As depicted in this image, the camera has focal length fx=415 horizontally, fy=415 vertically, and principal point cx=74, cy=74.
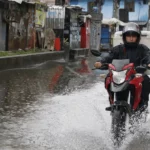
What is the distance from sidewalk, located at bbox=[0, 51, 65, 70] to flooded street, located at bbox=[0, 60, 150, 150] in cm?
315

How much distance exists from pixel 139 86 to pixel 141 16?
46.9 meters

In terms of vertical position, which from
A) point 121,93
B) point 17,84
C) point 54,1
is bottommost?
point 17,84

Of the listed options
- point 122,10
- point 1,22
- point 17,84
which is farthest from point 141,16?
point 17,84

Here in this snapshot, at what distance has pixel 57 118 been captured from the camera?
23.8 ft

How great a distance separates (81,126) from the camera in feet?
21.8

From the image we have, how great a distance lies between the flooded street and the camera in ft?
18.2

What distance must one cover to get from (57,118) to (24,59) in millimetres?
10507

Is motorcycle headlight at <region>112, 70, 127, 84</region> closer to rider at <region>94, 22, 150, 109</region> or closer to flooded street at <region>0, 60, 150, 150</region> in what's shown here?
rider at <region>94, 22, 150, 109</region>

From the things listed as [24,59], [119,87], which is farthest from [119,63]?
[24,59]

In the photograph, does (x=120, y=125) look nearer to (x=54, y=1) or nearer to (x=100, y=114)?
(x=100, y=114)

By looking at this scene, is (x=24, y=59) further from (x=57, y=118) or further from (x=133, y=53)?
(x=133, y=53)

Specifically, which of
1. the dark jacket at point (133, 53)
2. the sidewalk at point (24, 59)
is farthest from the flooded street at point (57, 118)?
the sidewalk at point (24, 59)

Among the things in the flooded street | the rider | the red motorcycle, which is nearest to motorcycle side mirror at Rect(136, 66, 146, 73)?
the red motorcycle

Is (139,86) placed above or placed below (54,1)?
below
